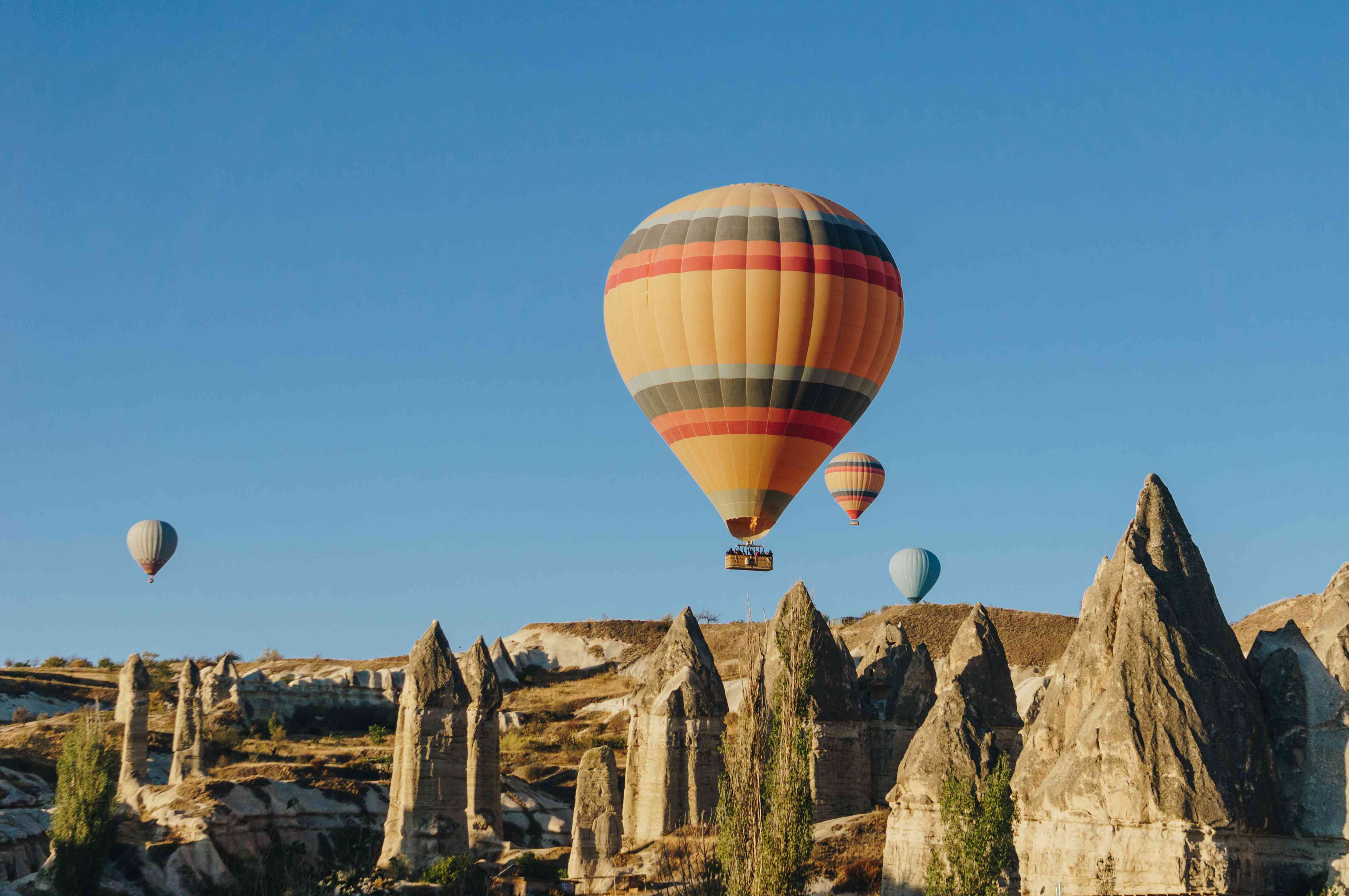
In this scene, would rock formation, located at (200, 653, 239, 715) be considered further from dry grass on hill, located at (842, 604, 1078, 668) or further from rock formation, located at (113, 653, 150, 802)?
dry grass on hill, located at (842, 604, 1078, 668)

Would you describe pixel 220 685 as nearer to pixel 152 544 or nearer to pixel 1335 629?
pixel 152 544

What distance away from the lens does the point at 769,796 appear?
84.7 feet

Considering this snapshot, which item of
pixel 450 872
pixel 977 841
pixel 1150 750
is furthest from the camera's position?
pixel 450 872

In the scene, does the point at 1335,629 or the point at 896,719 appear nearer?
the point at 1335,629

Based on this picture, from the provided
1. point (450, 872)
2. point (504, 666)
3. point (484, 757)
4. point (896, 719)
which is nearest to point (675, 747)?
point (484, 757)

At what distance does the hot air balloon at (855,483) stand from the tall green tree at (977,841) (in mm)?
52672

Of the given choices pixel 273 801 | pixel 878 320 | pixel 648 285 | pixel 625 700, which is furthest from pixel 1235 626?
pixel 273 801

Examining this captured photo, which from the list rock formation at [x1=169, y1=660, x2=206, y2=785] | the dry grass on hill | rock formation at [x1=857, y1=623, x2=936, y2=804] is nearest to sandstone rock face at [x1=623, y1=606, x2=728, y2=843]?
rock formation at [x1=857, y1=623, x2=936, y2=804]

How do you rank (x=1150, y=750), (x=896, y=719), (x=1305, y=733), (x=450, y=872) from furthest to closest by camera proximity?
(x=896, y=719) < (x=450, y=872) < (x=1305, y=733) < (x=1150, y=750)

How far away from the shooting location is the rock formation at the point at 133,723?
1620 inches

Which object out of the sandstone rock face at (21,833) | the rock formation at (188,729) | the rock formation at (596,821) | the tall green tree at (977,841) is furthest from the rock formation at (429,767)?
the tall green tree at (977,841)

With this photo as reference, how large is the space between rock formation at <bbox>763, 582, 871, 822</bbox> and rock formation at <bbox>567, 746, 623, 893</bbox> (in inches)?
175

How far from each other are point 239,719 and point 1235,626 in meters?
46.1

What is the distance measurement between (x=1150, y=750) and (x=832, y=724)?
13542 millimetres
